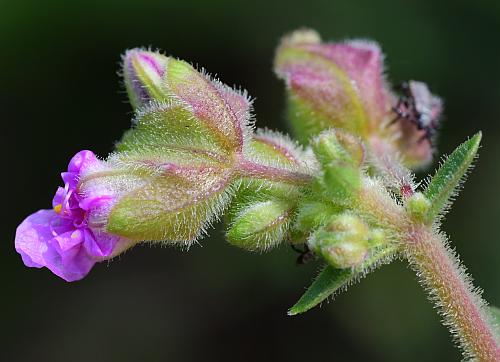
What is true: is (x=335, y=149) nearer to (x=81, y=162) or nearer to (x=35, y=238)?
(x=81, y=162)

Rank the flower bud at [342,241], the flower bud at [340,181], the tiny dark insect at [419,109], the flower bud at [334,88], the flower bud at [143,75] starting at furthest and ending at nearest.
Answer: the tiny dark insect at [419,109] < the flower bud at [334,88] < the flower bud at [143,75] < the flower bud at [340,181] < the flower bud at [342,241]

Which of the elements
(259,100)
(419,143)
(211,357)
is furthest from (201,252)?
(419,143)

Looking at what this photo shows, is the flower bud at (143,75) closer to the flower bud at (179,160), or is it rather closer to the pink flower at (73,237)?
the flower bud at (179,160)

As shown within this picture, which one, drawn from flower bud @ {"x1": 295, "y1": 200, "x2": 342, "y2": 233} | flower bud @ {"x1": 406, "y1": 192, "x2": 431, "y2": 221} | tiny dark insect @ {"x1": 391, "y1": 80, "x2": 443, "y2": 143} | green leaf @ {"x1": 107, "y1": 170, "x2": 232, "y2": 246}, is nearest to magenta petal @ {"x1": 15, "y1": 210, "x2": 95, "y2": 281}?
green leaf @ {"x1": 107, "y1": 170, "x2": 232, "y2": 246}

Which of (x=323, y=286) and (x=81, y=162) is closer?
(x=323, y=286)

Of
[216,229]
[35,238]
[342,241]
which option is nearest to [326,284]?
[342,241]

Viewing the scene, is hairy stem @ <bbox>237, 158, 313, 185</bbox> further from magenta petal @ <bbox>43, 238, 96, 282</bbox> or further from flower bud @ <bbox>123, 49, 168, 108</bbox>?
magenta petal @ <bbox>43, 238, 96, 282</bbox>

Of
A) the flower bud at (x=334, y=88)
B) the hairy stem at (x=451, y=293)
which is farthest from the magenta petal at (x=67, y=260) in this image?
the flower bud at (x=334, y=88)
